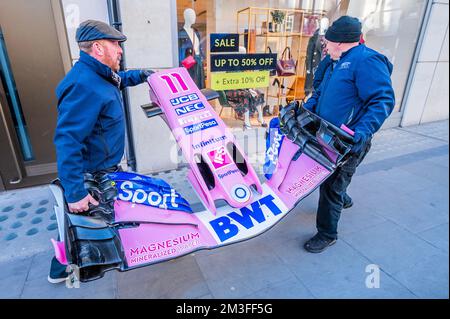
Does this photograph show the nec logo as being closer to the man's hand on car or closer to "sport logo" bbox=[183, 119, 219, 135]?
"sport logo" bbox=[183, 119, 219, 135]

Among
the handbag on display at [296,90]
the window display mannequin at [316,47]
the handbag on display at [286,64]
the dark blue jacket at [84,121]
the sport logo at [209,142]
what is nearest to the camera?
the dark blue jacket at [84,121]

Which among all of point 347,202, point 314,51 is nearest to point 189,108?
point 347,202

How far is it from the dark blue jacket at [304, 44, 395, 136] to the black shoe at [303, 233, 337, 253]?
1.11 metres

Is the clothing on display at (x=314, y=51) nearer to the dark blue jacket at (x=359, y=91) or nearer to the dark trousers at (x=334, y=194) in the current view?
the dark blue jacket at (x=359, y=91)

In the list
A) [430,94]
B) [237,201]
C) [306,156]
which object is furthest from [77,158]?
[430,94]

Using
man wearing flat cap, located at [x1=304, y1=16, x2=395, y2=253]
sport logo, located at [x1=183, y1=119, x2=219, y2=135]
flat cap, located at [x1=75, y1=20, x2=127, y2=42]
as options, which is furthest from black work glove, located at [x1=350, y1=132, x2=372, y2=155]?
flat cap, located at [x1=75, y1=20, x2=127, y2=42]

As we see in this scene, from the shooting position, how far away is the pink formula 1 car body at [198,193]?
1.76m

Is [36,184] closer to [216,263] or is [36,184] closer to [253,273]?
[216,263]

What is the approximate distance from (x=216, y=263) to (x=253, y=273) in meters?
0.34

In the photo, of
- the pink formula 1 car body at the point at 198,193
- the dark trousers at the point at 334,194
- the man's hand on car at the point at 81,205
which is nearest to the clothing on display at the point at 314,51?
the pink formula 1 car body at the point at 198,193

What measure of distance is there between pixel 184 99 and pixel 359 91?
1412mm

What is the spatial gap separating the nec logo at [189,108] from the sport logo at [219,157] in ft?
1.31

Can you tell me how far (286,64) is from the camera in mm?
5004

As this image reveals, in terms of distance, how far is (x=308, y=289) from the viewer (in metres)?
2.22
